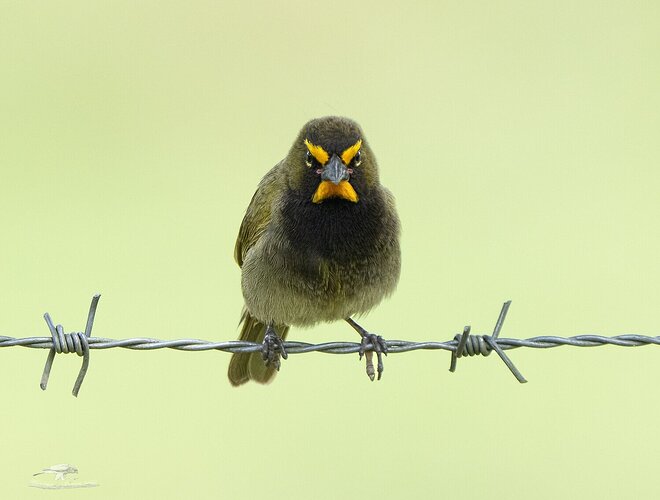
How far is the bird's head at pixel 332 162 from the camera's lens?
19.8 ft

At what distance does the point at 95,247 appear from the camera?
8.84 metres

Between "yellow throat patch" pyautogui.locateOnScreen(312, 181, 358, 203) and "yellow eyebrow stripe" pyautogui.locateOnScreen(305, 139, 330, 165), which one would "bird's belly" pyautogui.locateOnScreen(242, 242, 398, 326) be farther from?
"yellow eyebrow stripe" pyautogui.locateOnScreen(305, 139, 330, 165)

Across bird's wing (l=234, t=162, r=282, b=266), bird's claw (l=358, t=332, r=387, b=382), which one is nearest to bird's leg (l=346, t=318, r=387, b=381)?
bird's claw (l=358, t=332, r=387, b=382)

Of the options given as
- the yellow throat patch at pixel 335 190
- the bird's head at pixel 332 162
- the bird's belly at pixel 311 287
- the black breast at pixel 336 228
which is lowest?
the bird's belly at pixel 311 287

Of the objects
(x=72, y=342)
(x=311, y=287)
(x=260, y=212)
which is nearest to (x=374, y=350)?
(x=311, y=287)

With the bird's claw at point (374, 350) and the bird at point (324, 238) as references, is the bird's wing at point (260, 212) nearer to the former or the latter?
the bird at point (324, 238)

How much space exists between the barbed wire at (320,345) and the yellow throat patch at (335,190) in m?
0.90

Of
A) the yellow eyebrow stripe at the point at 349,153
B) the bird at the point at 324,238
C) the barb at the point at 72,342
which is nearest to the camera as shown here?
the barb at the point at 72,342

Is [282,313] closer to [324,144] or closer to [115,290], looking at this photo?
[324,144]

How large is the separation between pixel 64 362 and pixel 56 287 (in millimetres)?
666

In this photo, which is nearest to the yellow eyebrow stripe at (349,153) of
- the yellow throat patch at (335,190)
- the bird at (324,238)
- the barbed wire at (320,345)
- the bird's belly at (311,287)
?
the bird at (324,238)

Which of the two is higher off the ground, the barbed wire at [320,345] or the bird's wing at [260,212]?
the bird's wing at [260,212]

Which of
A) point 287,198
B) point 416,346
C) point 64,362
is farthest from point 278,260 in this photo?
point 64,362

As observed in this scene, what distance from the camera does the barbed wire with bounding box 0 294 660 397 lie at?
4.83 m
